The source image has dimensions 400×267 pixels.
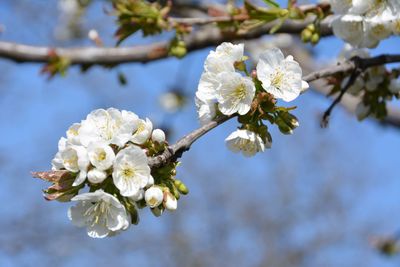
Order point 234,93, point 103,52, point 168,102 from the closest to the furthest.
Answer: point 234,93 → point 103,52 → point 168,102

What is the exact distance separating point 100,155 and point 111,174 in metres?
0.05

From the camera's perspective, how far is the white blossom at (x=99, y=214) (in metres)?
1.16

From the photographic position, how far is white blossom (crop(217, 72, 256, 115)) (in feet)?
4.23

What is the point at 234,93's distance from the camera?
4.23ft

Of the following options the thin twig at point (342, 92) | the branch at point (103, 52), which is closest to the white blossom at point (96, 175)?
the thin twig at point (342, 92)

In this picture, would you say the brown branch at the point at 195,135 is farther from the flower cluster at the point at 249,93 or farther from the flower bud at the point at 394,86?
the flower bud at the point at 394,86

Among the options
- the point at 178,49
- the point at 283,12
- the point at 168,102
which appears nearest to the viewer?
the point at 283,12

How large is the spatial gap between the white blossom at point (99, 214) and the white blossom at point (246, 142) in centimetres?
29

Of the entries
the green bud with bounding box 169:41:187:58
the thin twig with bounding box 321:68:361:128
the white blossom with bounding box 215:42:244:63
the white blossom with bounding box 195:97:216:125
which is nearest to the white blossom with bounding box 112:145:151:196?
the white blossom with bounding box 195:97:216:125

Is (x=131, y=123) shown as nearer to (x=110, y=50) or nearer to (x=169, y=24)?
(x=169, y=24)

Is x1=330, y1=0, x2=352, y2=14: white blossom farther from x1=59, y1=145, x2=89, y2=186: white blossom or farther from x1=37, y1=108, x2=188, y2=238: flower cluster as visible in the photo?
x1=59, y1=145, x2=89, y2=186: white blossom

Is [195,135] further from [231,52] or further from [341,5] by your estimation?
[341,5]

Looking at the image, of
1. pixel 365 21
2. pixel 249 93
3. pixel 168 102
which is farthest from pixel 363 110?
pixel 168 102

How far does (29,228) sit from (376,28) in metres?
6.50
